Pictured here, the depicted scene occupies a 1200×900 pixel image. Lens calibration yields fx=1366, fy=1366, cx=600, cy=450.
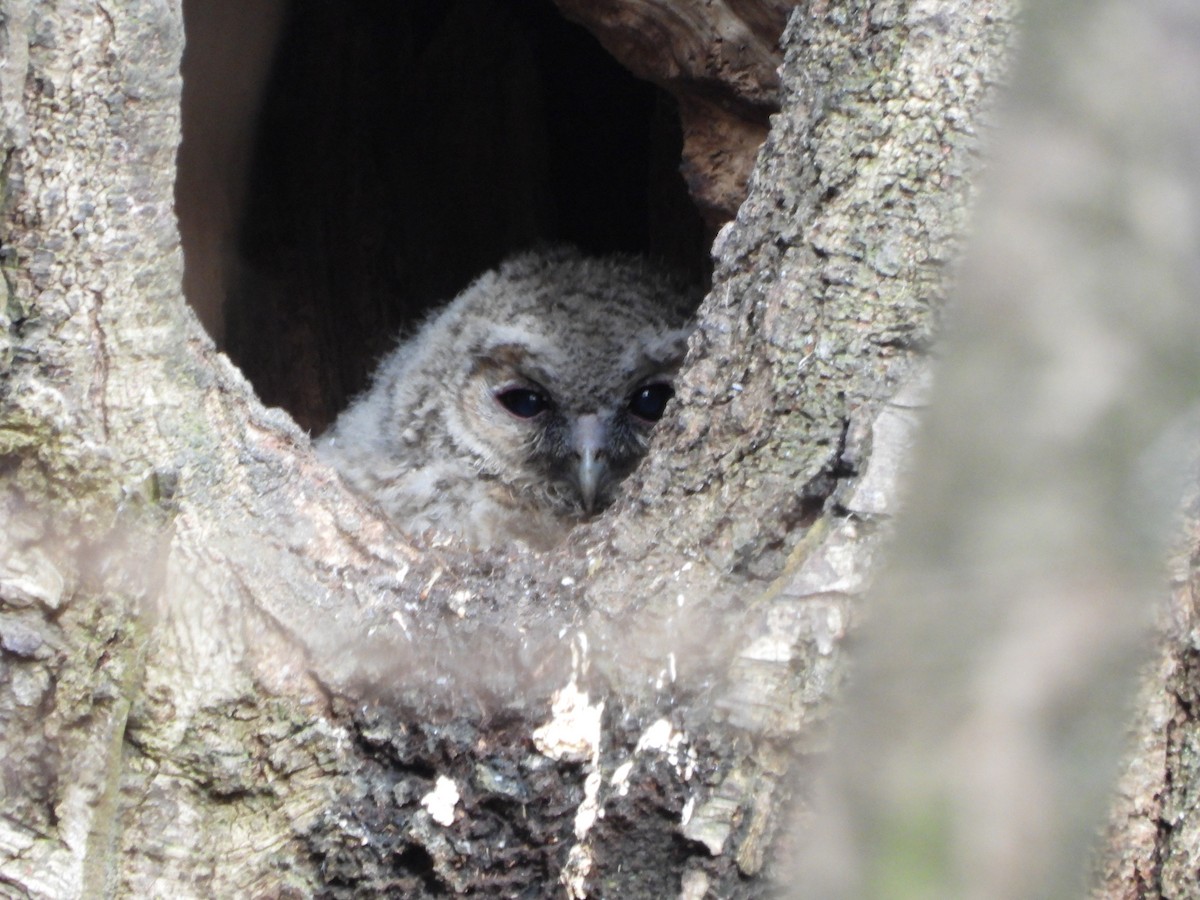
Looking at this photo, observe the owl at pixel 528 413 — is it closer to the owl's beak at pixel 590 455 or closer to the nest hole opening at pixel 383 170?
the owl's beak at pixel 590 455

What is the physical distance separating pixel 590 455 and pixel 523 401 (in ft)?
0.86

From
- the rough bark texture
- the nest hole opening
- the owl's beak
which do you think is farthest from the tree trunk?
the nest hole opening

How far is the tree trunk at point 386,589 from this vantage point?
1.78 metres

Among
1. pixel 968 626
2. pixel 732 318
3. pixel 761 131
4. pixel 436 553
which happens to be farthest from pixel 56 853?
pixel 761 131

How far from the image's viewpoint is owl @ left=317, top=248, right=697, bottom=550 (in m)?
3.26

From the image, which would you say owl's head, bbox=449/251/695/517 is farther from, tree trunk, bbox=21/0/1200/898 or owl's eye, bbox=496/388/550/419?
tree trunk, bbox=21/0/1200/898

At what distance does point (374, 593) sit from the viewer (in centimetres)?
194

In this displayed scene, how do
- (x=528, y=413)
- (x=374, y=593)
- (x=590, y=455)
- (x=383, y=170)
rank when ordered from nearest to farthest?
1. (x=374, y=593)
2. (x=590, y=455)
3. (x=528, y=413)
4. (x=383, y=170)

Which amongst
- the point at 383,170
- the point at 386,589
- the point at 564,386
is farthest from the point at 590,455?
the point at 383,170

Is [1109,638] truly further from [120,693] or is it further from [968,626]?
[120,693]

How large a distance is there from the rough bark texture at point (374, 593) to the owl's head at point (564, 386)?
1.33 m

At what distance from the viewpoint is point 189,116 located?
3941 mm

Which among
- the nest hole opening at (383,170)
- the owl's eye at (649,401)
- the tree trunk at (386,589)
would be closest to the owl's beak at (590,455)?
the owl's eye at (649,401)

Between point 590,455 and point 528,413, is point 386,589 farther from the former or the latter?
point 528,413
